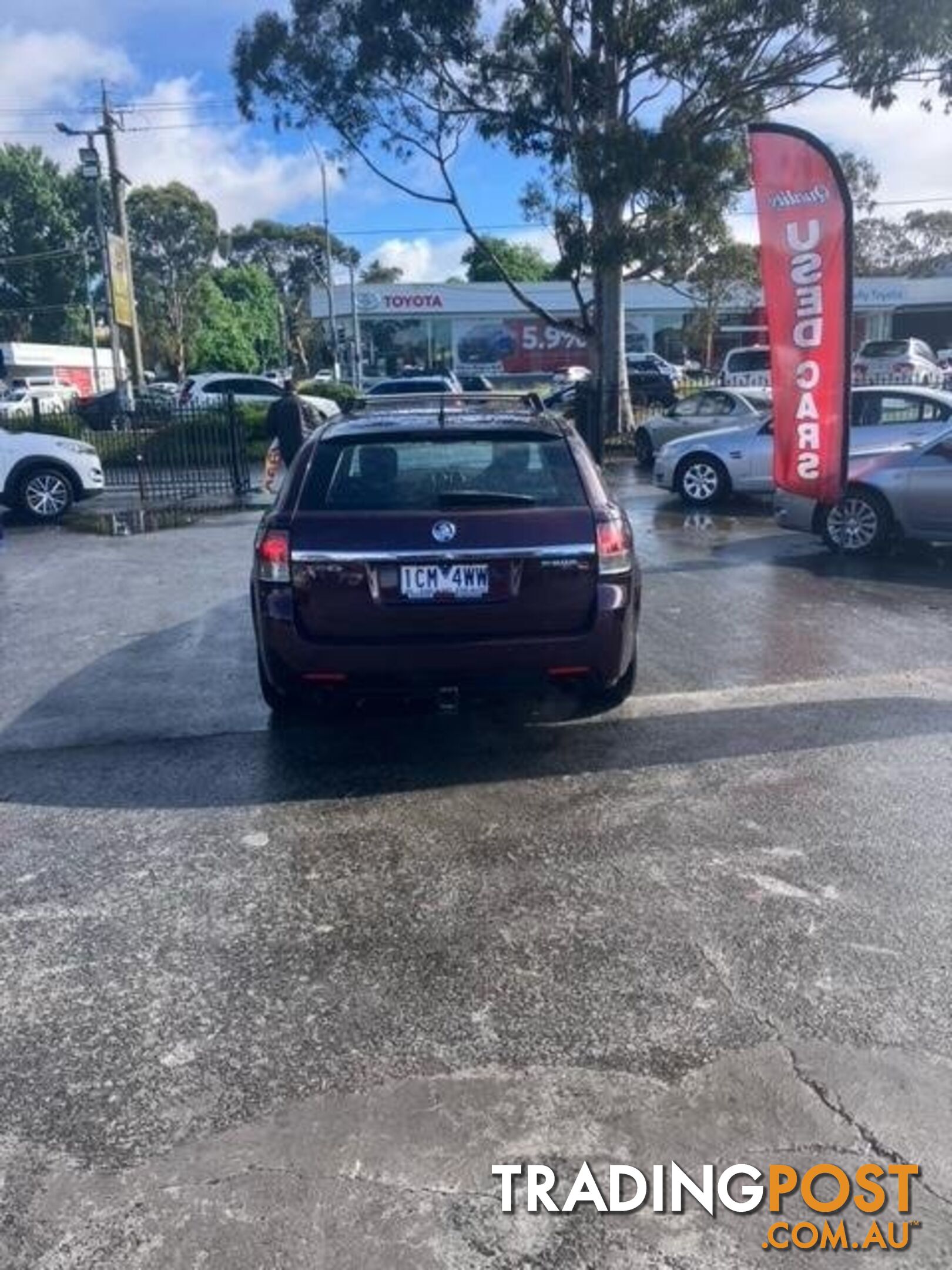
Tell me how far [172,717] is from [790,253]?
6222 mm

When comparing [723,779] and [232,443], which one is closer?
[723,779]

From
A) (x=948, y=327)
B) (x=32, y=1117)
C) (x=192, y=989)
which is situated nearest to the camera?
(x=32, y=1117)

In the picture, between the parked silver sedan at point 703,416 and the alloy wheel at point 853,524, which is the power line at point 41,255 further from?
the alloy wheel at point 853,524

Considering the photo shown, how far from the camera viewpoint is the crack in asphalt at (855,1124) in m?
2.43

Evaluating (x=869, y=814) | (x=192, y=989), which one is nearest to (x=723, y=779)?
(x=869, y=814)

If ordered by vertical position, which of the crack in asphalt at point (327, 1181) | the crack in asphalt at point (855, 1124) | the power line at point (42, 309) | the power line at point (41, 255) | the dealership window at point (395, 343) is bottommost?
the crack in asphalt at point (855, 1124)

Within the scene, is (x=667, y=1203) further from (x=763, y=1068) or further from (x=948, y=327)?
(x=948, y=327)

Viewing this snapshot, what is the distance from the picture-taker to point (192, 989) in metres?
3.27

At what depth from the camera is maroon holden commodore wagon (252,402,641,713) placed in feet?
15.6

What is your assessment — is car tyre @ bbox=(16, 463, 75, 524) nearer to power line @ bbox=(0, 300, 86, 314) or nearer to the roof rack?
the roof rack

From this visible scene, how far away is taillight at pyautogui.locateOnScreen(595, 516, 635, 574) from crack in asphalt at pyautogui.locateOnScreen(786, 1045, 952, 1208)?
2.45 meters

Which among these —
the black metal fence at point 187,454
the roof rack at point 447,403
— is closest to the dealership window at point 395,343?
the black metal fence at point 187,454

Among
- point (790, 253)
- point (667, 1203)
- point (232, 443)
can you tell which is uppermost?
point (790, 253)

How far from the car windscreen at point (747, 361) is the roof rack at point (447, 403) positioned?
91.0 feet
